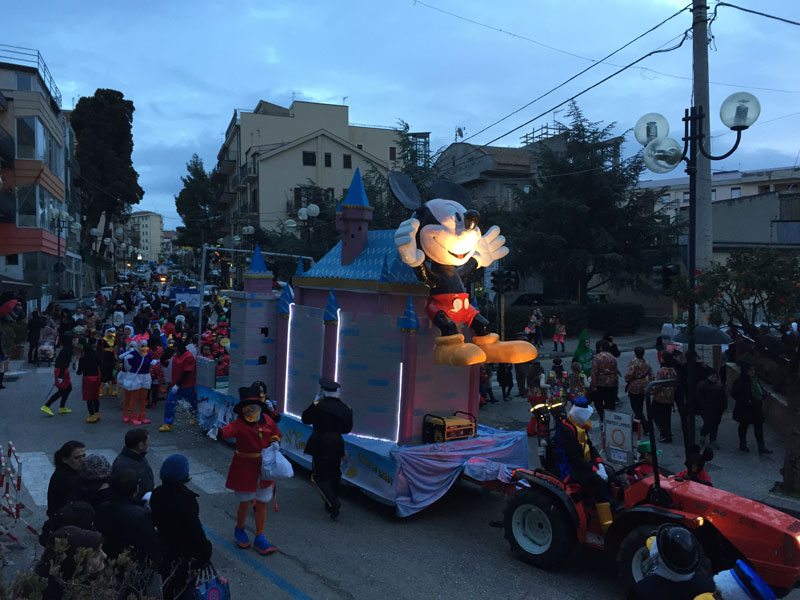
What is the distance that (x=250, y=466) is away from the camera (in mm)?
6508

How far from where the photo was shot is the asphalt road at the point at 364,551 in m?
5.83

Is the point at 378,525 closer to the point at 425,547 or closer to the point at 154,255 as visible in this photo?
the point at 425,547

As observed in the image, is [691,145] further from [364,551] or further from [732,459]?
[364,551]

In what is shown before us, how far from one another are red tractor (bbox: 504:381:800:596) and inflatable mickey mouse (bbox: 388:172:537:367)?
1.80 metres

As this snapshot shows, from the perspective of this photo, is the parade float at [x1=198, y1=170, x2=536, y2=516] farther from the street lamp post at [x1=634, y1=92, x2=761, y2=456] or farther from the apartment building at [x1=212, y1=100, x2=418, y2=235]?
the apartment building at [x1=212, y1=100, x2=418, y2=235]

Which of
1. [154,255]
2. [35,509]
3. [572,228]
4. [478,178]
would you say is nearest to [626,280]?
[572,228]

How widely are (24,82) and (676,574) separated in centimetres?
3335

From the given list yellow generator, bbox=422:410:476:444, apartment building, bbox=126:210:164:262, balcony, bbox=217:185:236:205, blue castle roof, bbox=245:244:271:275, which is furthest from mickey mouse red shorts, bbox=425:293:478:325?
apartment building, bbox=126:210:164:262

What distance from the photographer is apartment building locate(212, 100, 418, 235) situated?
140ft

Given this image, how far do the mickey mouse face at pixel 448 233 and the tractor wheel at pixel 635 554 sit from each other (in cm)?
398

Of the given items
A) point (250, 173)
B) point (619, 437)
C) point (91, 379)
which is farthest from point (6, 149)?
point (619, 437)

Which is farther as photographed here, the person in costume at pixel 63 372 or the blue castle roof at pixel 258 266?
the person in costume at pixel 63 372

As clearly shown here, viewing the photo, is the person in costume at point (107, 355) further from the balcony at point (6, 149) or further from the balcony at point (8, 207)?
the balcony at point (6, 149)

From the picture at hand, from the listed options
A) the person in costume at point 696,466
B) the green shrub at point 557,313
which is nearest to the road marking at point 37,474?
the person in costume at point 696,466
